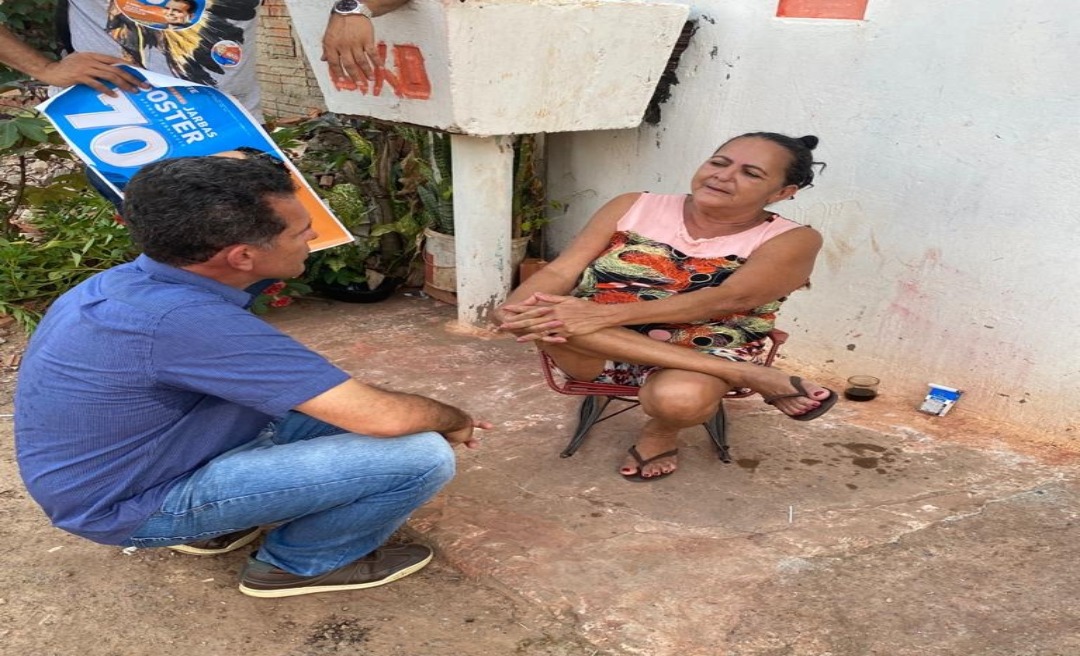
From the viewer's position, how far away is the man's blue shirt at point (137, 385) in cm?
174

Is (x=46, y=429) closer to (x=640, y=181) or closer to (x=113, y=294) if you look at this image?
(x=113, y=294)

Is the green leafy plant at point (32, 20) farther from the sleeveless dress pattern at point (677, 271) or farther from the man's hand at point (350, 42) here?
the sleeveless dress pattern at point (677, 271)

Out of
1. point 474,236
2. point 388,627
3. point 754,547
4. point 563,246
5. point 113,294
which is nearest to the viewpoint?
point 113,294

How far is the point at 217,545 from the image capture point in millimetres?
2395

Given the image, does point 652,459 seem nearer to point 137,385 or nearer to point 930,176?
point 930,176

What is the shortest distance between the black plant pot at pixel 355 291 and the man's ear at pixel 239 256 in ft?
9.05

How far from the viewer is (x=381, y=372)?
3.69 m

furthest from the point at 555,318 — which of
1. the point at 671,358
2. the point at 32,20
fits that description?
the point at 32,20

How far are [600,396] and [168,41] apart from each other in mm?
2033

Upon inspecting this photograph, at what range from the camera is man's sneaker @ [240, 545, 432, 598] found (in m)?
2.19

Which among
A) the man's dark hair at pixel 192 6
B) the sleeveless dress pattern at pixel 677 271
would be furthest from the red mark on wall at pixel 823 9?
the man's dark hair at pixel 192 6

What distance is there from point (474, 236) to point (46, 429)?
7.73 ft

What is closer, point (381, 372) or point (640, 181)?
point (381, 372)

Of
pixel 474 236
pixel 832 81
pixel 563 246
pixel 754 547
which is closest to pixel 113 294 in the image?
pixel 754 547
